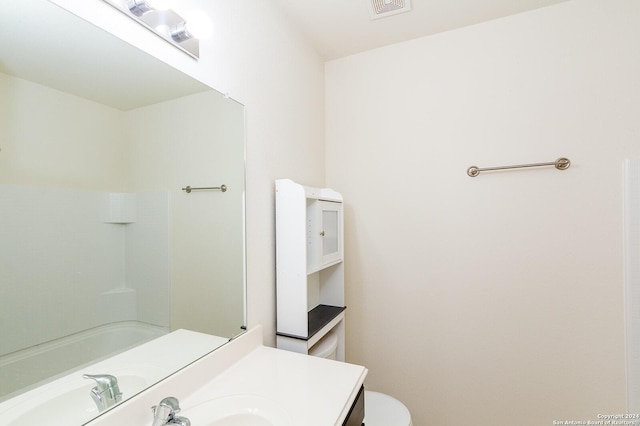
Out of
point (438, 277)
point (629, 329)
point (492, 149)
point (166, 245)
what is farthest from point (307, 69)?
point (629, 329)

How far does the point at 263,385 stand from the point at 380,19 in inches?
66.1

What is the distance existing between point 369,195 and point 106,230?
1.32 metres

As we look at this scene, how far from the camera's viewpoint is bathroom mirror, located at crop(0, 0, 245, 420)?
20.2 inches

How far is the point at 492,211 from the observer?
143 centimetres

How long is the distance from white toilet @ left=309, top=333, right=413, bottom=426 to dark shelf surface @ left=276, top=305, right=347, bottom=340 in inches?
5.1

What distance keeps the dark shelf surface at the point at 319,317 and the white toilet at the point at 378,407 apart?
0.43 ft

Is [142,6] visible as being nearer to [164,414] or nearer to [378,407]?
[164,414]

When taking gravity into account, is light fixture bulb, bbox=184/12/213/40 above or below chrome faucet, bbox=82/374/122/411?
above

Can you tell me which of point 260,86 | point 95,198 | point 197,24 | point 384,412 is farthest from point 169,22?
point 384,412

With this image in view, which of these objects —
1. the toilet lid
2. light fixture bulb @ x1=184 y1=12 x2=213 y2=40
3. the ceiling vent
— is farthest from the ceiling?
the toilet lid

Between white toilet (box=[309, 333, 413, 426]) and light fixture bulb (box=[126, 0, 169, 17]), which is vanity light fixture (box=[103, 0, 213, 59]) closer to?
light fixture bulb (box=[126, 0, 169, 17])

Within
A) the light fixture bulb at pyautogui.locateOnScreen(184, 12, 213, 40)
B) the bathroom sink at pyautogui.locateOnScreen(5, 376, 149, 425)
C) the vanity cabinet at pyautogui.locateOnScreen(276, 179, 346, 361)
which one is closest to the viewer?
the bathroom sink at pyautogui.locateOnScreen(5, 376, 149, 425)

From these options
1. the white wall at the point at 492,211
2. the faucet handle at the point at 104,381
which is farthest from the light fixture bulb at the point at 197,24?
the white wall at the point at 492,211

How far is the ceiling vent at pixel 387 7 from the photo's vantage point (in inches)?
50.9
